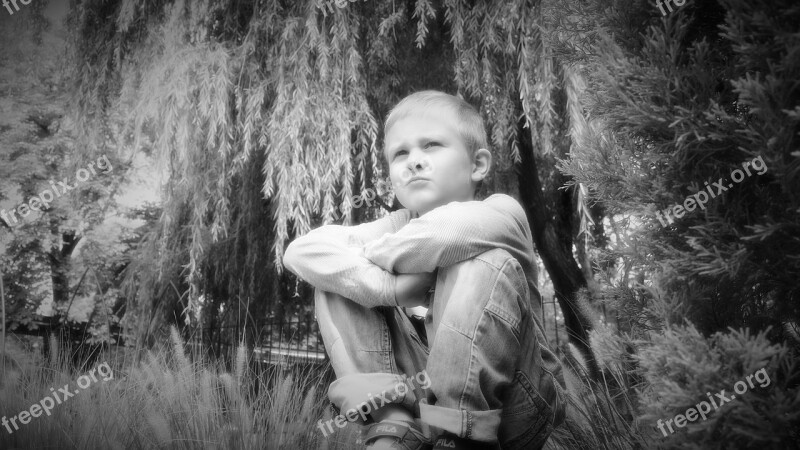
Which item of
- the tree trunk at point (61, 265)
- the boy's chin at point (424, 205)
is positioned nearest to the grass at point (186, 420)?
the boy's chin at point (424, 205)

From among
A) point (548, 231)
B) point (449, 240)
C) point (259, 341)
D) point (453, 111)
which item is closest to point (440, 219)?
point (449, 240)

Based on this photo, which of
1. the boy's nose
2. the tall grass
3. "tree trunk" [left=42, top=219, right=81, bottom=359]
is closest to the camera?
the tall grass

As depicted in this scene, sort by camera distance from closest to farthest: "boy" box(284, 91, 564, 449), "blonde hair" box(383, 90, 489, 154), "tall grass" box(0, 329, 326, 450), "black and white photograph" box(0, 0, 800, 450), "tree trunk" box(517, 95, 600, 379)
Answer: "black and white photograph" box(0, 0, 800, 450) → "boy" box(284, 91, 564, 449) → "tall grass" box(0, 329, 326, 450) → "blonde hair" box(383, 90, 489, 154) → "tree trunk" box(517, 95, 600, 379)

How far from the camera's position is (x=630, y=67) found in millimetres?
1028

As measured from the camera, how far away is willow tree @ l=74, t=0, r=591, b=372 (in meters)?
2.51

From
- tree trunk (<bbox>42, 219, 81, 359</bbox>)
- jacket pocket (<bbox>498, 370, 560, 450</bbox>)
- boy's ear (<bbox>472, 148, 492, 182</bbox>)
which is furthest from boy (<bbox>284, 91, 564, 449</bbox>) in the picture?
tree trunk (<bbox>42, 219, 81, 359</bbox>)

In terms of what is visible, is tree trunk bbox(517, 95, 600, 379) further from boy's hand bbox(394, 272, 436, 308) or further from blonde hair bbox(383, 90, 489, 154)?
boy's hand bbox(394, 272, 436, 308)

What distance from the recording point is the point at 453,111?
1808 millimetres

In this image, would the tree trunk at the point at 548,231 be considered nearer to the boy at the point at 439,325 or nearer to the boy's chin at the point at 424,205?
the boy's chin at the point at 424,205

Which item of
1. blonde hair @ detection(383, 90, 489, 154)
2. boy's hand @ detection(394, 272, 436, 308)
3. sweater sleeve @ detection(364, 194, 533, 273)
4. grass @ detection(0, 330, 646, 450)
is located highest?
blonde hair @ detection(383, 90, 489, 154)

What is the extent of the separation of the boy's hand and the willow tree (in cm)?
126

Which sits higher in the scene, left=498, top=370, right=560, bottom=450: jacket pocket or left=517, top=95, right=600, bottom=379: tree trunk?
left=517, top=95, right=600, bottom=379: tree trunk

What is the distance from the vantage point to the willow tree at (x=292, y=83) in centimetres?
251

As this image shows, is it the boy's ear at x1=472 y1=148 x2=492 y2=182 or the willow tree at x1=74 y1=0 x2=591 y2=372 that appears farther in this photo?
the willow tree at x1=74 y1=0 x2=591 y2=372
